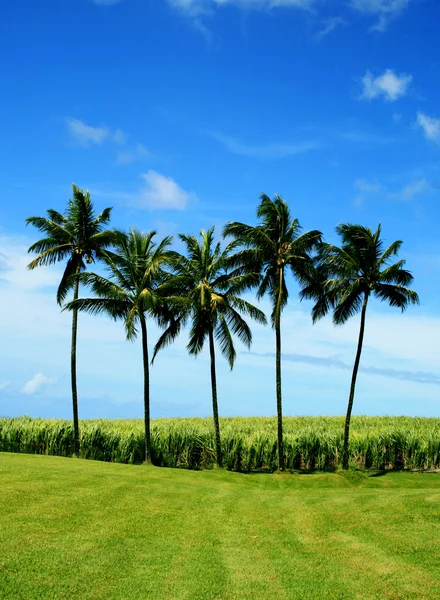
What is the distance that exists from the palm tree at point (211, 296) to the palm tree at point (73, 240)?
5.72m

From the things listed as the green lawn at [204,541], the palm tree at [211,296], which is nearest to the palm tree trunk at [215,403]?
the palm tree at [211,296]

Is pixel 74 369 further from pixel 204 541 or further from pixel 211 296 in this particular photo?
pixel 204 541

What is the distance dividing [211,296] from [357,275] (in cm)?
909

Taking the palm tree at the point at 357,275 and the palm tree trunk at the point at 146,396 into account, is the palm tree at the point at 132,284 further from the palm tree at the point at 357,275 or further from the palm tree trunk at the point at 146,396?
the palm tree at the point at 357,275

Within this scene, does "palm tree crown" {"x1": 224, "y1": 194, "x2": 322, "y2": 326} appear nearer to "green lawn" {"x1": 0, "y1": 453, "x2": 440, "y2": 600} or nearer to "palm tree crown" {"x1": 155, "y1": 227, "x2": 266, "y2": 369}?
"palm tree crown" {"x1": 155, "y1": 227, "x2": 266, "y2": 369}

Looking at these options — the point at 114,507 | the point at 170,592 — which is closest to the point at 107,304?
the point at 114,507

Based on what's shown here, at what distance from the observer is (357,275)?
34.1 m

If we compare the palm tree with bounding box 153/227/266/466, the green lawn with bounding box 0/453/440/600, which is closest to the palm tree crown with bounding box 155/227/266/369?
the palm tree with bounding box 153/227/266/466

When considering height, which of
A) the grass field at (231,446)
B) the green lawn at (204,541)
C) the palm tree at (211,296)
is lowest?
the grass field at (231,446)

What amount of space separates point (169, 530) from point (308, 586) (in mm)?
5448

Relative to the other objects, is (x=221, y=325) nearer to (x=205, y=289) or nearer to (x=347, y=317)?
(x=205, y=289)

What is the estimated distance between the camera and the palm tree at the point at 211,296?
32750mm

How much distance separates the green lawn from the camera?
35.4 ft

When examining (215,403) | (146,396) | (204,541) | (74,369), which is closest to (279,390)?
(215,403)
